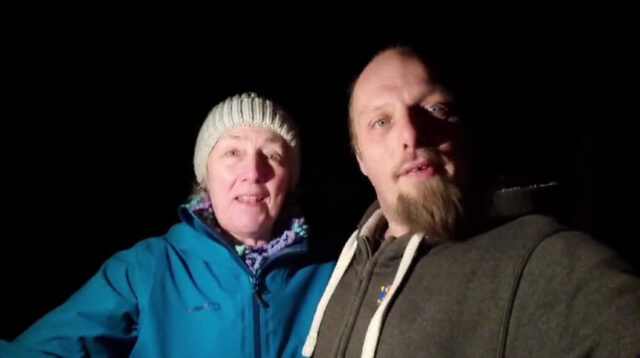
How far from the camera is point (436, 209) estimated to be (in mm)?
1439

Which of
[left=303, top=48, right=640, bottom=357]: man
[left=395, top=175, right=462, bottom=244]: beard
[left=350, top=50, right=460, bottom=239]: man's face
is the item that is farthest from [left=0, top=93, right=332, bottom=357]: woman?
[left=395, top=175, right=462, bottom=244]: beard

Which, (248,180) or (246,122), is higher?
(246,122)

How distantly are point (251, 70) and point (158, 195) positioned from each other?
1275 mm

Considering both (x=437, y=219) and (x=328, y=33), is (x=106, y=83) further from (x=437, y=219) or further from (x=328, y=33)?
(x=437, y=219)

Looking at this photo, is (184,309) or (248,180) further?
(248,180)

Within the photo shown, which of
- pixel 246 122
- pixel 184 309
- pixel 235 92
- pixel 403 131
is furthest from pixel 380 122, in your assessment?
pixel 235 92

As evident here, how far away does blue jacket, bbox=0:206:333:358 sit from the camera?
1.75 meters

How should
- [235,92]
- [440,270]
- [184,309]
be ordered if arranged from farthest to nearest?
[235,92] < [184,309] < [440,270]

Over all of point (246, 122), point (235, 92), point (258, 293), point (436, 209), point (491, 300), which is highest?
point (235, 92)

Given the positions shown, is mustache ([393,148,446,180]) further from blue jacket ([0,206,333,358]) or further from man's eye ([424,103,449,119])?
blue jacket ([0,206,333,358])

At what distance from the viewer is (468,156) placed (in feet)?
5.27

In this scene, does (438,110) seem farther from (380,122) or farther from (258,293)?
(258,293)

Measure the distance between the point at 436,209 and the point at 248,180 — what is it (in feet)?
3.45

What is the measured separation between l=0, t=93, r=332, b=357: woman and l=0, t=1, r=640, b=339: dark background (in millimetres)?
434
